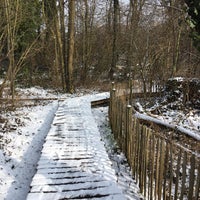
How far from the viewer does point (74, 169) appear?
16.9ft

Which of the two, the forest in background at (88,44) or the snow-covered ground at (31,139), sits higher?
the forest in background at (88,44)

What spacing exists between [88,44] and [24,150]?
58.8ft

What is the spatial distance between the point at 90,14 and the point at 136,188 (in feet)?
74.0

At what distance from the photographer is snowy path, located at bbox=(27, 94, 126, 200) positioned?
4332 mm

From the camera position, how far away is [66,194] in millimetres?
4301

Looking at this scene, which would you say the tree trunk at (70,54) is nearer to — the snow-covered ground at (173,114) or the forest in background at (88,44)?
the forest in background at (88,44)

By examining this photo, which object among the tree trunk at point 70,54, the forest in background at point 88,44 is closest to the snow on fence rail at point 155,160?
the forest in background at point 88,44

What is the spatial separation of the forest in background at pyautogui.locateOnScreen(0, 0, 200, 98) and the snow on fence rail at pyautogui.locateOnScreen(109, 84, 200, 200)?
615 cm

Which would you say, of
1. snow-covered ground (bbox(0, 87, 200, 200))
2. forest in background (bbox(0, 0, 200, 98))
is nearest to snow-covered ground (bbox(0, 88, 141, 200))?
snow-covered ground (bbox(0, 87, 200, 200))

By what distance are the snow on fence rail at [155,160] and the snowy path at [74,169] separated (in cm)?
55

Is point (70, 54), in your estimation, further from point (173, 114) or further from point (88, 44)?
point (173, 114)

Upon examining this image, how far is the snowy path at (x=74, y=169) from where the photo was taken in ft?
14.2

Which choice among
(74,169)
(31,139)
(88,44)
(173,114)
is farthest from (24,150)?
(88,44)

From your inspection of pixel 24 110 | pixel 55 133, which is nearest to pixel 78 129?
pixel 55 133
